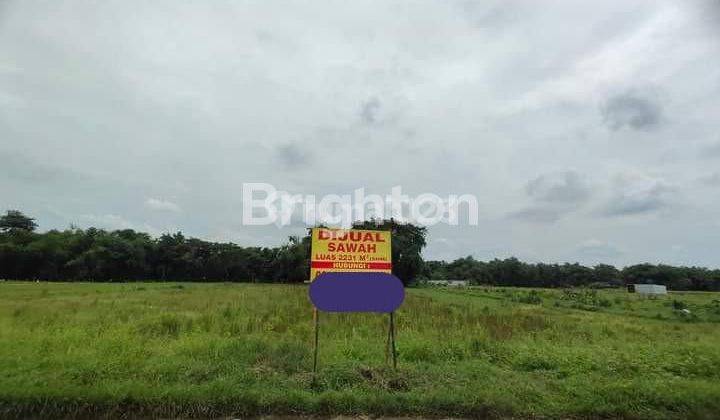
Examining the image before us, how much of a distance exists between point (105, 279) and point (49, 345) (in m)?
79.2

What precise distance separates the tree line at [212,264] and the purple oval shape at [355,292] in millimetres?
60176

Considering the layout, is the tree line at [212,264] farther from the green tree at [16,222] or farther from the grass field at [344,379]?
the grass field at [344,379]

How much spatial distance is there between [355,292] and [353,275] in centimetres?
23

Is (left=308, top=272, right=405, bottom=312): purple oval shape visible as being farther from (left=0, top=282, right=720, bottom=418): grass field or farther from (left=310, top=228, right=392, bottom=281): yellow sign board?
(left=0, top=282, right=720, bottom=418): grass field

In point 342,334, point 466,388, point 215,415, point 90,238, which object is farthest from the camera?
point 90,238

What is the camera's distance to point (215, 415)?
15.5ft

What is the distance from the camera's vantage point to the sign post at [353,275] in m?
6.20

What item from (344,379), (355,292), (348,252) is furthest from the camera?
(348,252)

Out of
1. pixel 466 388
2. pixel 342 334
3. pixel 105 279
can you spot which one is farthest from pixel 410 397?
pixel 105 279

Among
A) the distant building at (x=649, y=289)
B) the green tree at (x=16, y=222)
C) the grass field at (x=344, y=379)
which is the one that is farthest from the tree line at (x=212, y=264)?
the grass field at (x=344, y=379)

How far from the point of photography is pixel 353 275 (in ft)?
20.7

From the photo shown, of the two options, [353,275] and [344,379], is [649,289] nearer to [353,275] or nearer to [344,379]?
[353,275]

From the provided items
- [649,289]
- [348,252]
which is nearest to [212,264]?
[649,289]

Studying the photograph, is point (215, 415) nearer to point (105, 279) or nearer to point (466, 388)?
point (466, 388)
